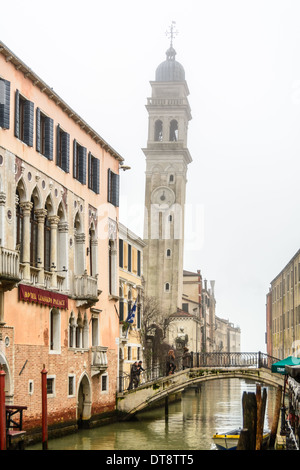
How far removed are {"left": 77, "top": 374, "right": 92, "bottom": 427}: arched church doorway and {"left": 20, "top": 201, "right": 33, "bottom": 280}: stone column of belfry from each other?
664 centimetres

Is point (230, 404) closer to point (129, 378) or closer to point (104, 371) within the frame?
point (129, 378)

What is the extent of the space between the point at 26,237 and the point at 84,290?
4870mm

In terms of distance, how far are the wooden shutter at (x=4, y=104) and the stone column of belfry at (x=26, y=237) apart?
2675 mm

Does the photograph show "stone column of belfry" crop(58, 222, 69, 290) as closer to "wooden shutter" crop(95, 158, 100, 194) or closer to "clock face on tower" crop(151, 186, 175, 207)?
"wooden shutter" crop(95, 158, 100, 194)

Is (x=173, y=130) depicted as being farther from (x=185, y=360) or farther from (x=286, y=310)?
(x=185, y=360)

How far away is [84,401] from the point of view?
31.2 meters

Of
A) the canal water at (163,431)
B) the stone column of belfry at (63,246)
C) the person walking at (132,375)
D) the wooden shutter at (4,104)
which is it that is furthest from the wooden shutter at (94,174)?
the wooden shutter at (4,104)

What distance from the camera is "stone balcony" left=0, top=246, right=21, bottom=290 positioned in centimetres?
2277

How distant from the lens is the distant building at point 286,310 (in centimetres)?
5166

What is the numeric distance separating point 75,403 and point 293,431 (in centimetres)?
996

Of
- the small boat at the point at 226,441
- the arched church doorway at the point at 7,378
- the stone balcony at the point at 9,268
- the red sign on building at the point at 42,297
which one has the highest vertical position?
the stone balcony at the point at 9,268

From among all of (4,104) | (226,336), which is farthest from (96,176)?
(226,336)

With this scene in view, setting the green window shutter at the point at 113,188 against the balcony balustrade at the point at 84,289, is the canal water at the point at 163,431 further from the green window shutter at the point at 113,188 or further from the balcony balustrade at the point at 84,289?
the green window shutter at the point at 113,188
